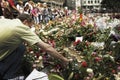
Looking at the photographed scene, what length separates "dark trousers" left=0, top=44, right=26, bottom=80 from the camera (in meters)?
4.80

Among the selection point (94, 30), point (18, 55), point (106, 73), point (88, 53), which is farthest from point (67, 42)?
point (18, 55)

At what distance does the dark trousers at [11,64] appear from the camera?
189 inches

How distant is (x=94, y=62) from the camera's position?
18.2 feet

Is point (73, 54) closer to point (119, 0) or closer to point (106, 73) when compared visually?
point (106, 73)

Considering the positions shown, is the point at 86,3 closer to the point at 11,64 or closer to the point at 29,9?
the point at 29,9

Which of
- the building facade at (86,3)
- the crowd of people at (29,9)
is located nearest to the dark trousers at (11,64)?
the crowd of people at (29,9)

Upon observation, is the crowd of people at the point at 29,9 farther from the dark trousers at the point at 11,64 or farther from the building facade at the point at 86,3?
the building facade at the point at 86,3

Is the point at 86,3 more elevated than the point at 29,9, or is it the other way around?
the point at 29,9

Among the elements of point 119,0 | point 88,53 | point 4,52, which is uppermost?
point 4,52

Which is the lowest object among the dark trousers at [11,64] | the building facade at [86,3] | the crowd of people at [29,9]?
the building facade at [86,3]

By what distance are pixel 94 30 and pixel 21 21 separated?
484 cm

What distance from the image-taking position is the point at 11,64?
4.83 m

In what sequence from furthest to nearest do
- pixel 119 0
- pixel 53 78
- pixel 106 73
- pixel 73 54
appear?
1. pixel 119 0
2. pixel 73 54
3. pixel 106 73
4. pixel 53 78

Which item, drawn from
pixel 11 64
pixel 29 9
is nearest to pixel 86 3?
pixel 29 9
